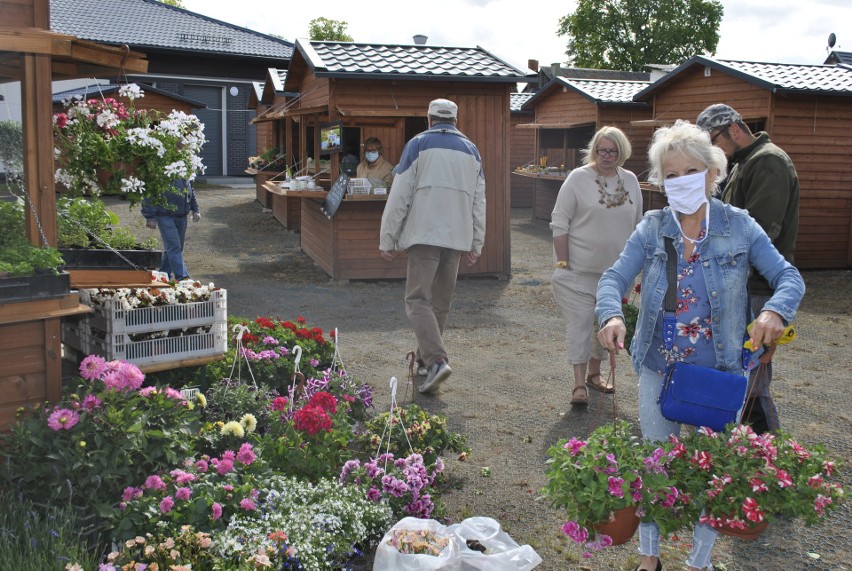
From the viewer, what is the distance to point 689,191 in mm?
3611

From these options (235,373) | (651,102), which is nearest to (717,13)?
(651,102)

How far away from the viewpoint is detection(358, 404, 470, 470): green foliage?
190 inches

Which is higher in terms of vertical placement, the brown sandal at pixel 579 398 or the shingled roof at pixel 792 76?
the shingled roof at pixel 792 76

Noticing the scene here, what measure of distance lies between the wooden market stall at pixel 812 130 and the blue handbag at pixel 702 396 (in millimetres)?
11616

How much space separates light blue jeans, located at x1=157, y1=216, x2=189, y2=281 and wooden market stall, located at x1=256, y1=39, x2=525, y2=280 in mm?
2302

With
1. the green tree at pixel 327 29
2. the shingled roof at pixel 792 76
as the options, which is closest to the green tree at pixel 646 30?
the green tree at pixel 327 29

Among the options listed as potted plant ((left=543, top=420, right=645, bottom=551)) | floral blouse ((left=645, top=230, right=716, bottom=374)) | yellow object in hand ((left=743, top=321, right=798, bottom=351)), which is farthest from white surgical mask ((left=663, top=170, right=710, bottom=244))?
potted plant ((left=543, top=420, right=645, bottom=551))

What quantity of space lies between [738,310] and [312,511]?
1946mm

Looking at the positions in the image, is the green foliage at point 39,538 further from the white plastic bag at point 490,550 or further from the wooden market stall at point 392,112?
the wooden market stall at point 392,112

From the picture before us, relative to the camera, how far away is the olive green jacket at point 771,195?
4.93 meters

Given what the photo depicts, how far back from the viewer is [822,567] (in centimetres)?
409

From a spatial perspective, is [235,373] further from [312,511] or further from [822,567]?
[822,567]

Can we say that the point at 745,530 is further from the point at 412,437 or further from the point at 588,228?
the point at 588,228

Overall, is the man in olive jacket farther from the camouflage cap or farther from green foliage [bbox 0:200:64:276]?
green foliage [bbox 0:200:64:276]
